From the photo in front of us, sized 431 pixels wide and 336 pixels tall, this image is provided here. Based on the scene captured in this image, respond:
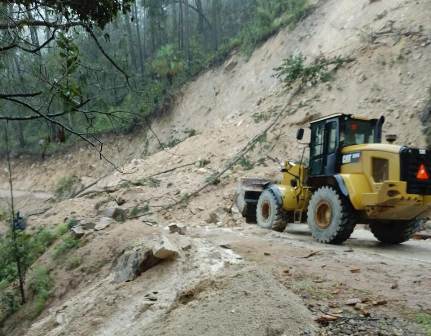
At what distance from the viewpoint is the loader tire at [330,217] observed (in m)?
7.77

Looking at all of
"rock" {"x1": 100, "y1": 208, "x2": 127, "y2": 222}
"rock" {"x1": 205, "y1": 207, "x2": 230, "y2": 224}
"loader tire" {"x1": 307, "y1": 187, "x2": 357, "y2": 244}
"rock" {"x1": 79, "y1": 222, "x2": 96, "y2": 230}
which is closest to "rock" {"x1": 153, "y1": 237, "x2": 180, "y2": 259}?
"loader tire" {"x1": 307, "y1": 187, "x2": 357, "y2": 244}

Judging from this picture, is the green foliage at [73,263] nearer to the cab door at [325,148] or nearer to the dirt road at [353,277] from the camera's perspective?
the dirt road at [353,277]

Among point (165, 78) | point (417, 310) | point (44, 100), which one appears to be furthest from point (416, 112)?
point (165, 78)

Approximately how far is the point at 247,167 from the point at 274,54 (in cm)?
972

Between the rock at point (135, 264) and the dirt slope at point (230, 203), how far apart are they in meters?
0.19

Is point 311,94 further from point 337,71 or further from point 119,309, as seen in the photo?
point 119,309

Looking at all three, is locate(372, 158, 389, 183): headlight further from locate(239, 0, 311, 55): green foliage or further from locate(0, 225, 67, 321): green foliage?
locate(239, 0, 311, 55): green foliage

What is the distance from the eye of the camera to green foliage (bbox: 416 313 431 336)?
3.79 meters

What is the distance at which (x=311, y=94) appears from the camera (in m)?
17.7

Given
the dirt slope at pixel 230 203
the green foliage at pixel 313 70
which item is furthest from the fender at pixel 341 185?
the green foliage at pixel 313 70

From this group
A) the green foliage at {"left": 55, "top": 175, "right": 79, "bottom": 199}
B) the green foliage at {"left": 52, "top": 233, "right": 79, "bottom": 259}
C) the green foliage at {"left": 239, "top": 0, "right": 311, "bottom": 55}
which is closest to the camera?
the green foliage at {"left": 52, "top": 233, "right": 79, "bottom": 259}

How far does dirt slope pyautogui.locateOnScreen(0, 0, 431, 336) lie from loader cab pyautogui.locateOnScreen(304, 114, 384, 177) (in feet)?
4.84

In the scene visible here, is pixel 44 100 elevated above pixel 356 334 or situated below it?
above

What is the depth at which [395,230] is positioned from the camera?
855 cm
